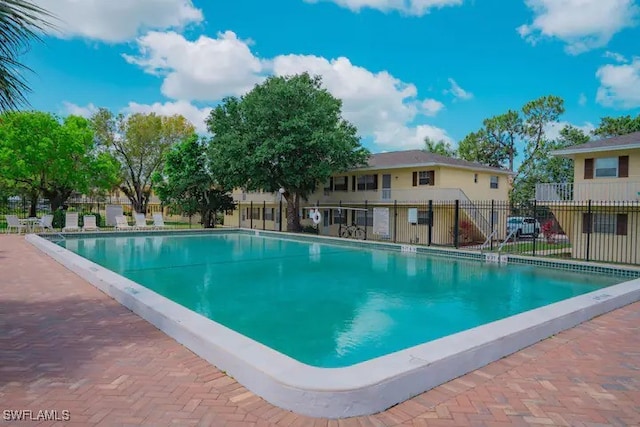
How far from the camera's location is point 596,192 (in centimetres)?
1541

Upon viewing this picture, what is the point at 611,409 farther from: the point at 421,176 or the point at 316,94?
the point at 316,94

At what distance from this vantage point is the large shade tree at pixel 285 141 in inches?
870

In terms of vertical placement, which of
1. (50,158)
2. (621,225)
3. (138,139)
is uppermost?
(138,139)

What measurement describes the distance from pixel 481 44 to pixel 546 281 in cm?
1762

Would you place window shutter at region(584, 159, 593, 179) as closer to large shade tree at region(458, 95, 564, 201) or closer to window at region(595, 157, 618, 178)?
window at region(595, 157, 618, 178)

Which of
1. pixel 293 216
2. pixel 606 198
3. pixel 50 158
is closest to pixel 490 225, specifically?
pixel 606 198

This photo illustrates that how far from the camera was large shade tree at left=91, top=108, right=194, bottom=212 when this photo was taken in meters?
35.8

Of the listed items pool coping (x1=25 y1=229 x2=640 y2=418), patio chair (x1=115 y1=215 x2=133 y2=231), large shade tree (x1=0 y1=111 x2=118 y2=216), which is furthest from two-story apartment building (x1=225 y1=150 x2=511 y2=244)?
pool coping (x1=25 y1=229 x2=640 y2=418)

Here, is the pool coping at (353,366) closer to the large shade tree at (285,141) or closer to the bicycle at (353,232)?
the large shade tree at (285,141)

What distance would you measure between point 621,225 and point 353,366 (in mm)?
15573

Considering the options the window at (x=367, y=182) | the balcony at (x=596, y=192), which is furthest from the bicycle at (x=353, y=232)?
the balcony at (x=596, y=192)

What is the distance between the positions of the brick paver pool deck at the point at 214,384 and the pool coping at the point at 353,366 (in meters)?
0.09

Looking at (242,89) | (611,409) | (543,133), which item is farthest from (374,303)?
(543,133)

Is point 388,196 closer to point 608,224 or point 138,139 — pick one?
point 608,224
